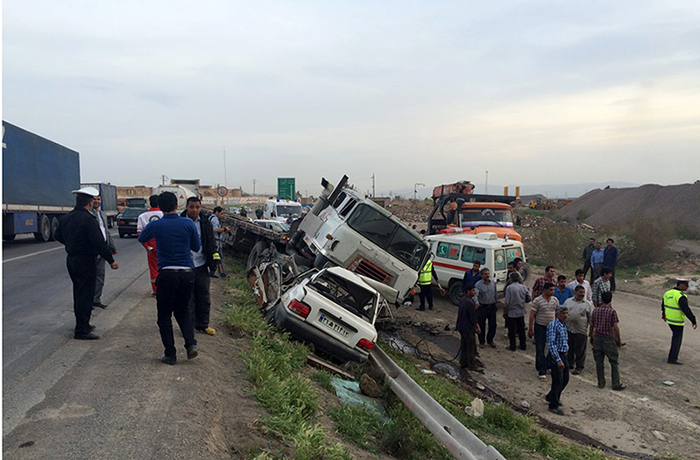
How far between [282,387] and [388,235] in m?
6.86

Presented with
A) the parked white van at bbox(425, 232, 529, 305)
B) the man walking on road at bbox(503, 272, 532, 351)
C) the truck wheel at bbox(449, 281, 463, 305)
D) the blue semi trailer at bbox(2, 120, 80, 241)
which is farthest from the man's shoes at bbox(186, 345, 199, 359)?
the blue semi trailer at bbox(2, 120, 80, 241)

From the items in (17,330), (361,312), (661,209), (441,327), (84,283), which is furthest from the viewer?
(661,209)

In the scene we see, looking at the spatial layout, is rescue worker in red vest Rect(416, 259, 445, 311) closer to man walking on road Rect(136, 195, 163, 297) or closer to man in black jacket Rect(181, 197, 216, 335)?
man walking on road Rect(136, 195, 163, 297)

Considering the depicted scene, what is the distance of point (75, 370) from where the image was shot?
498 cm

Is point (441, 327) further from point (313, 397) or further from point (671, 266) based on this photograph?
point (671, 266)

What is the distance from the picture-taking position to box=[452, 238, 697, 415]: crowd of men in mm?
7805

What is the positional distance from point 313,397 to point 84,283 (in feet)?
10.1

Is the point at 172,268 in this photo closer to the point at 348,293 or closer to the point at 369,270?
the point at 348,293

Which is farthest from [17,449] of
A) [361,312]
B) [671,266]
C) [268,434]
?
[671,266]

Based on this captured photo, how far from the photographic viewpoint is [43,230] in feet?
63.5

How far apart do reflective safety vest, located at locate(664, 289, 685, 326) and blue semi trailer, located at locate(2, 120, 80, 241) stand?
52.3ft

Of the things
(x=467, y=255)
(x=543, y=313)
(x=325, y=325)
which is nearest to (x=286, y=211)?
(x=467, y=255)

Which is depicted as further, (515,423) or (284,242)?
(284,242)

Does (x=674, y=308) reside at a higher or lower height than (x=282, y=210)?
lower
